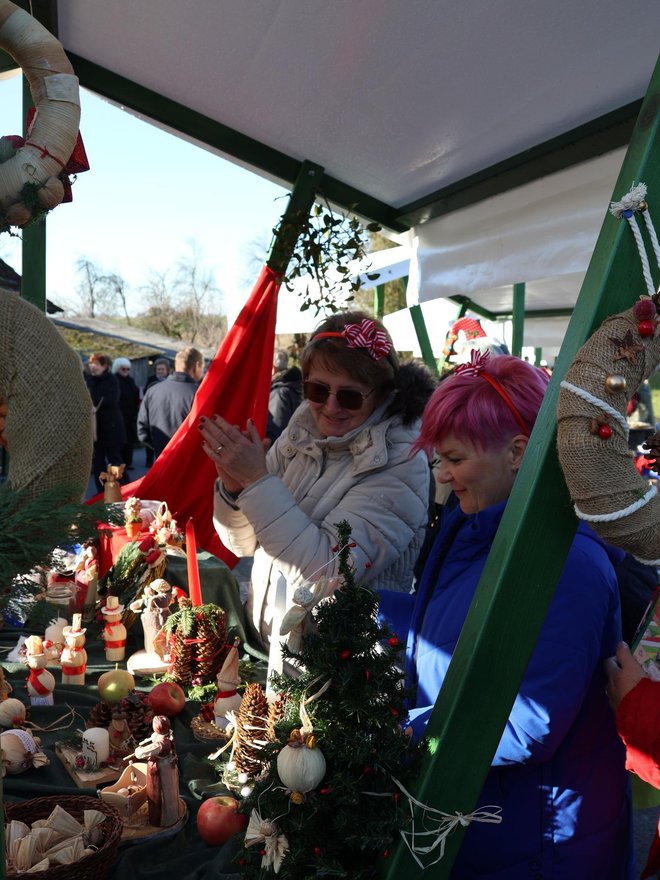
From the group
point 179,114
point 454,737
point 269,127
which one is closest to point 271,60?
point 269,127

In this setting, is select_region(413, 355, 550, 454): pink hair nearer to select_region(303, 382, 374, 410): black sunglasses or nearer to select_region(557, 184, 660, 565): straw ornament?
select_region(557, 184, 660, 565): straw ornament

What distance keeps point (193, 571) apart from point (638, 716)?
6.56 feet

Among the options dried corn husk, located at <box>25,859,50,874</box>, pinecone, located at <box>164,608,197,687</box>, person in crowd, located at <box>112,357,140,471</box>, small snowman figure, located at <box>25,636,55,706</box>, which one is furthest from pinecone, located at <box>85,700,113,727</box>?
person in crowd, located at <box>112,357,140,471</box>

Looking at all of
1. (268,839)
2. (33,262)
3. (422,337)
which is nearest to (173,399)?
(422,337)

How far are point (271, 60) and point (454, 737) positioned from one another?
220cm

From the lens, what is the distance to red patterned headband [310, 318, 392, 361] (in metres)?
2.11

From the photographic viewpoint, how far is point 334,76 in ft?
7.91

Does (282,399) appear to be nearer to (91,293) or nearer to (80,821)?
(80,821)

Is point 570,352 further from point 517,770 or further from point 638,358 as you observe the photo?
point 517,770

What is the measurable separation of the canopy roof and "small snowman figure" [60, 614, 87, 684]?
209cm

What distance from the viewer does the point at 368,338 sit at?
2127 millimetres

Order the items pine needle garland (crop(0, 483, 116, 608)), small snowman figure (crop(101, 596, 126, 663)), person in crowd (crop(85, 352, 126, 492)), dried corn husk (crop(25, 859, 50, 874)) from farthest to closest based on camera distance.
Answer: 1. person in crowd (crop(85, 352, 126, 492))
2. small snowman figure (crop(101, 596, 126, 663))
3. dried corn husk (crop(25, 859, 50, 874))
4. pine needle garland (crop(0, 483, 116, 608))

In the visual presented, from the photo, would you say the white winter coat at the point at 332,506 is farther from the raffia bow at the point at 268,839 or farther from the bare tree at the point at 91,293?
the bare tree at the point at 91,293

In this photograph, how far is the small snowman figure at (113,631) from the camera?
9.37 ft
